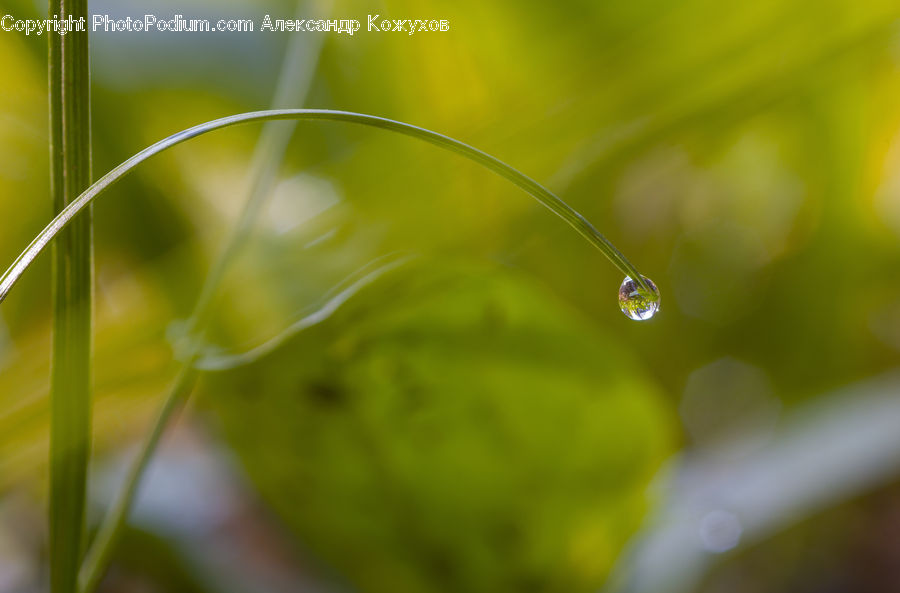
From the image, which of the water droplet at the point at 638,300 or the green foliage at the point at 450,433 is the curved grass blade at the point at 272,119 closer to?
the water droplet at the point at 638,300

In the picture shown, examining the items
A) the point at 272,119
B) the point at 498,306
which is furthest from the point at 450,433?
the point at 272,119

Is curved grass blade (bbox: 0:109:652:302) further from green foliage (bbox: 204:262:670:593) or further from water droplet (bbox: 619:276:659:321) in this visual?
green foliage (bbox: 204:262:670:593)

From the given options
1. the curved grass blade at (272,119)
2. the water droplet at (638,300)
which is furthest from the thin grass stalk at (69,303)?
the water droplet at (638,300)

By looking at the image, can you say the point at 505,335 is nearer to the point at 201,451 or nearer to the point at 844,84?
the point at 201,451

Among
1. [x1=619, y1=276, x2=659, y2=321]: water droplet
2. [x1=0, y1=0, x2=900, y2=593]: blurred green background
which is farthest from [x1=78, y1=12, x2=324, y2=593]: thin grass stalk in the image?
[x1=619, y1=276, x2=659, y2=321]: water droplet

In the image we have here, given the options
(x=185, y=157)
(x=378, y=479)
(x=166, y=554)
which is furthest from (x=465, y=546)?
(x=185, y=157)
